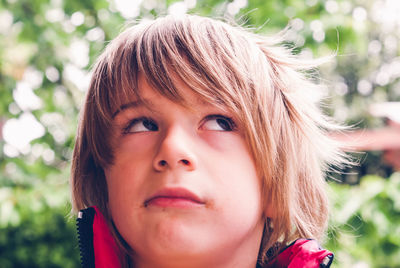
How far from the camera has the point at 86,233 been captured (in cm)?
87

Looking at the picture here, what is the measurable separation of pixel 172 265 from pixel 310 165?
374mm

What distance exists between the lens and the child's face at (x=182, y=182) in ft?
2.26

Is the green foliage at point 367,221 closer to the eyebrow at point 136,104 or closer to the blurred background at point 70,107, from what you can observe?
the blurred background at point 70,107

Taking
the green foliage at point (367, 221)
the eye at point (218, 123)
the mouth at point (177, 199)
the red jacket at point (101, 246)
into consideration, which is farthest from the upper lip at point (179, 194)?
the green foliage at point (367, 221)

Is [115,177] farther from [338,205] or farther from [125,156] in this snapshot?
[338,205]

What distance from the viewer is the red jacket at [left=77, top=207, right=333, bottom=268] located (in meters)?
0.84

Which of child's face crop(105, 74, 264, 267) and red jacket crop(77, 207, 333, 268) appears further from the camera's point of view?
red jacket crop(77, 207, 333, 268)

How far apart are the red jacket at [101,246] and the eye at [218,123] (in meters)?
0.27

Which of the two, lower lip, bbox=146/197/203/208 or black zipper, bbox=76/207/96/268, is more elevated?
lower lip, bbox=146/197/203/208

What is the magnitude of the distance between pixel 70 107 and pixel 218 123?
170 cm

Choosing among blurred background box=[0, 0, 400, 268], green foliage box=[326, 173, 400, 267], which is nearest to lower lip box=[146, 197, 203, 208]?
blurred background box=[0, 0, 400, 268]

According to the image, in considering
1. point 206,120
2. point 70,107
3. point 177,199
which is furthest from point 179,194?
point 70,107

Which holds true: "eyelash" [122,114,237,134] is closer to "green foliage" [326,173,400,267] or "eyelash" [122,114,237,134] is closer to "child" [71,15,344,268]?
"child" [71,15,344,268]

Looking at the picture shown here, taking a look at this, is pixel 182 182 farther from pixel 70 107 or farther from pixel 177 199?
pixel 70 107
